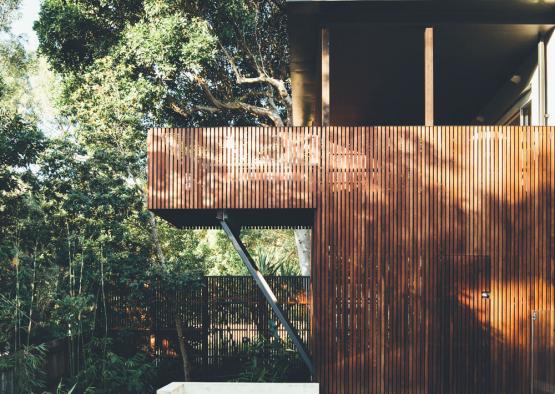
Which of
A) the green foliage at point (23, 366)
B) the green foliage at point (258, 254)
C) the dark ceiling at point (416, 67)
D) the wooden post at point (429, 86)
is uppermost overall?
the dark ceiling at point (416, 67)

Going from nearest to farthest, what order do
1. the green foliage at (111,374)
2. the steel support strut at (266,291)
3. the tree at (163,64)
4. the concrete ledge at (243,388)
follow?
the concrete ledge at (243,388), the steel support strut at (266,291), the green foliage at (111,374), the tree at (163,64)

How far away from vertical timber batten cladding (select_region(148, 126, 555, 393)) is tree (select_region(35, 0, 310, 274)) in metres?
4.48

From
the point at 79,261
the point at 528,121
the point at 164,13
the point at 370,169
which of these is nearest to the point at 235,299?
the point at 79,261

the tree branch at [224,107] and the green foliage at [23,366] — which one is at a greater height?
the tree branch at [224,107]

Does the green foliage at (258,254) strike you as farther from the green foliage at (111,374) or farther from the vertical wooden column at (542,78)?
the vertical wooden column at (542,78)

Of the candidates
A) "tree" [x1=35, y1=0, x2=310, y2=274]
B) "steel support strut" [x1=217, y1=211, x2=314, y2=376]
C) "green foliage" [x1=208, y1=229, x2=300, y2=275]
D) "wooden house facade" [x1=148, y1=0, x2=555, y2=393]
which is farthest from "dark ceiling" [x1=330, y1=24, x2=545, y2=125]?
"green foliage" [x1=208, y1=229, x2=300, y2=275]

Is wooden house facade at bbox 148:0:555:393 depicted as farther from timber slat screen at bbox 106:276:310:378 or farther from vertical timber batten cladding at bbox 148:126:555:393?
timber slat screen at bbox 106:276:310:378

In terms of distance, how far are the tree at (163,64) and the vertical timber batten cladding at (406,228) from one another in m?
4.48

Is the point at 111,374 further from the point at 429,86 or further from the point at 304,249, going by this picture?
the point at 304,249

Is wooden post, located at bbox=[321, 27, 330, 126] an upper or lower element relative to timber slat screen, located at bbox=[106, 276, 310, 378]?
upper

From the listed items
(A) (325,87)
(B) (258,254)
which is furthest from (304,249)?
(A) (325,87)

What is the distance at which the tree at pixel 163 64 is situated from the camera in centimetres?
1208

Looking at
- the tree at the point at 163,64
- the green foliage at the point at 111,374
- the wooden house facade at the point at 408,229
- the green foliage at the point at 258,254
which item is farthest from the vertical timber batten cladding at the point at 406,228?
the green foliage at the point at 258,254

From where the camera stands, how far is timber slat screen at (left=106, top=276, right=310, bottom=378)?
10359 mm
